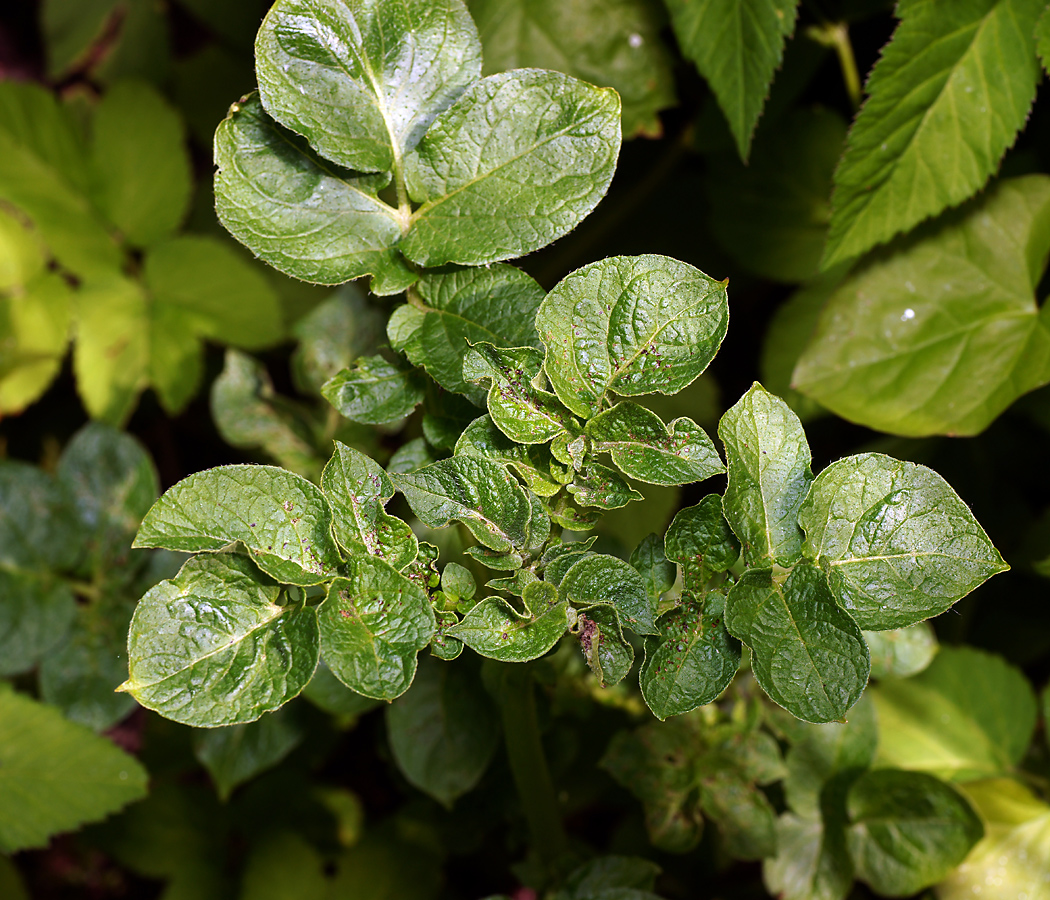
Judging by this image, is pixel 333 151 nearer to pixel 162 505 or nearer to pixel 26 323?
pixel 162 505

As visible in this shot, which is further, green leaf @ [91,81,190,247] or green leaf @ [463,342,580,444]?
green leaf @ [91,81,190,247]

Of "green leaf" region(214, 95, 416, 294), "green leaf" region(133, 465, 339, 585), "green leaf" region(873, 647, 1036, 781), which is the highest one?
"green leaf" region(214, 95, 416, 294)

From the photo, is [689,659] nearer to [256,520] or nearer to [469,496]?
[469,496]

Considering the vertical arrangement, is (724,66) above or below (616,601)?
above

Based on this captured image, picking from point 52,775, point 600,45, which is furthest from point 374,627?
point 600,45

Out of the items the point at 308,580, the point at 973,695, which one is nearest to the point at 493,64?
the point at 308,580

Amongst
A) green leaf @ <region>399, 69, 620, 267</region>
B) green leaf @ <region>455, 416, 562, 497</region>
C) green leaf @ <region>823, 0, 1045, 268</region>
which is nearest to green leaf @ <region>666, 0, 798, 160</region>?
green leaf @ <region>823, 0, 1045, 268</region>

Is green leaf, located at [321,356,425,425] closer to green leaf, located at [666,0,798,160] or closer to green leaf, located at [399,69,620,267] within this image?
green leaf, located at [399,69,620,267]
